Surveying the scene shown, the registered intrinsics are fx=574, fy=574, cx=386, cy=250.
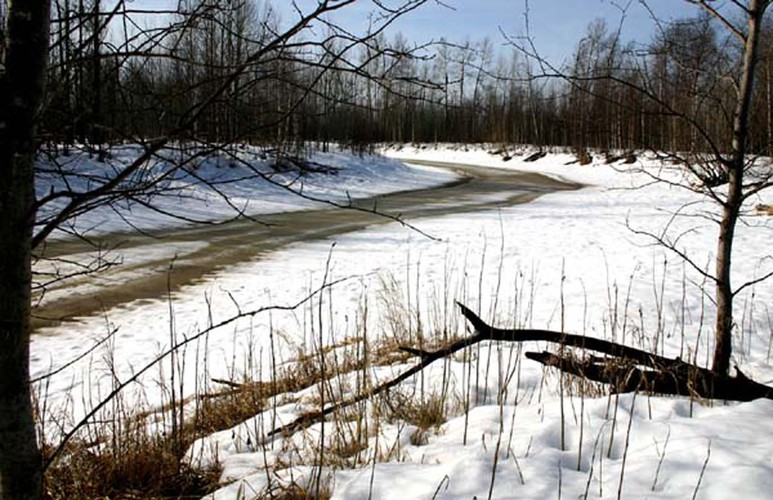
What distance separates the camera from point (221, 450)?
9.78 ft

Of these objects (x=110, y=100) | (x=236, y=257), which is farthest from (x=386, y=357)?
(x=236, y=257)

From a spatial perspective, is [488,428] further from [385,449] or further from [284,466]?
[284,466]

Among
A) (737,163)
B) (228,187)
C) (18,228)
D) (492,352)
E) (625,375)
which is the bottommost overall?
(492,352)

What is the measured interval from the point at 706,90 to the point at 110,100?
301cm

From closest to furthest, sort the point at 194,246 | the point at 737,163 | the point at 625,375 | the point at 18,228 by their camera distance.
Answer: the point at 18,228
the point at 737,163
the point at 625,375
the point at 194,246

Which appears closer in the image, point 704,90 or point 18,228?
point 18,228

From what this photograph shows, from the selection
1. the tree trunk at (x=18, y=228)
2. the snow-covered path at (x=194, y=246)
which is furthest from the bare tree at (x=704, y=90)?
the tree trunk at (x=18, y=228)

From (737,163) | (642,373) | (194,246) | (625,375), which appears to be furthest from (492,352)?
(194,246)

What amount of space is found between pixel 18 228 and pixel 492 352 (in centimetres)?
387

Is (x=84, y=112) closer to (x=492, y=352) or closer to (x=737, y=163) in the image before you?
(x=737, y=163)

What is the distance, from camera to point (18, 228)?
4.31 feet

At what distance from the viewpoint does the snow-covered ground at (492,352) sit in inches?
84.7

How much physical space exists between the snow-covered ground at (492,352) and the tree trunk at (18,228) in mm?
897

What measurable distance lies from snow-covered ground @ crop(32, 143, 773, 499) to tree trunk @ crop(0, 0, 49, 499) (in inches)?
35.3
